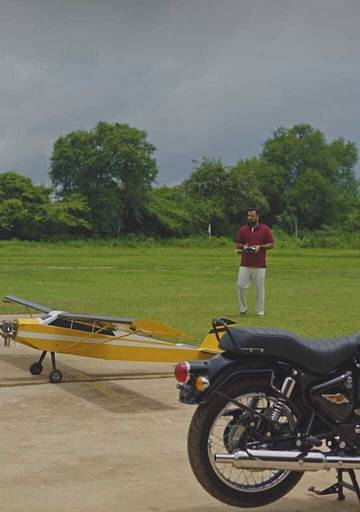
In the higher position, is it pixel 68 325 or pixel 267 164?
pixel 267 164

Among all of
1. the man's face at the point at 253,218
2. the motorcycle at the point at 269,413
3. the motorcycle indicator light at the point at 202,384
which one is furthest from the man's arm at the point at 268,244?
the motorcycle indicator light at the point at 202,384

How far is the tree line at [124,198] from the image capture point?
241 feet

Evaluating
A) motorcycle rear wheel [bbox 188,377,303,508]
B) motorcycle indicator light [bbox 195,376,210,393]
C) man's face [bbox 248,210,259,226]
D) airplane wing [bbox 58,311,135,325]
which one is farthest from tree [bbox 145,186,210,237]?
motorcycle indicator light [bbox 195,376,210,393]

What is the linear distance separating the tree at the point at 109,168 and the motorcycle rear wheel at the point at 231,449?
75744mm

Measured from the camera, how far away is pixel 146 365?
990cm

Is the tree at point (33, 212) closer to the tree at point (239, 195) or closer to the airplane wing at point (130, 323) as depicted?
the tree at point (239, 195)

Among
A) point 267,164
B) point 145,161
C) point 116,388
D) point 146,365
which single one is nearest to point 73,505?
point 116,388

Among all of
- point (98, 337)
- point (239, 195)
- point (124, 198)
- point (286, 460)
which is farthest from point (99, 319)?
point (239, 195)

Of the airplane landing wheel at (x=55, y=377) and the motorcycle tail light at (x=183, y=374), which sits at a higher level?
the motorcycle tail light at (x=183, y=374)

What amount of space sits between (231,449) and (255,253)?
433 inches

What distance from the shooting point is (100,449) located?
6152mm

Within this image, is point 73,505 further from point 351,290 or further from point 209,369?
point 351,290

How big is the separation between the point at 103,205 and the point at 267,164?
41.8 metres

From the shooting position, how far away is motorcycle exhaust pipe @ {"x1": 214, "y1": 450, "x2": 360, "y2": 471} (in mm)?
4629
